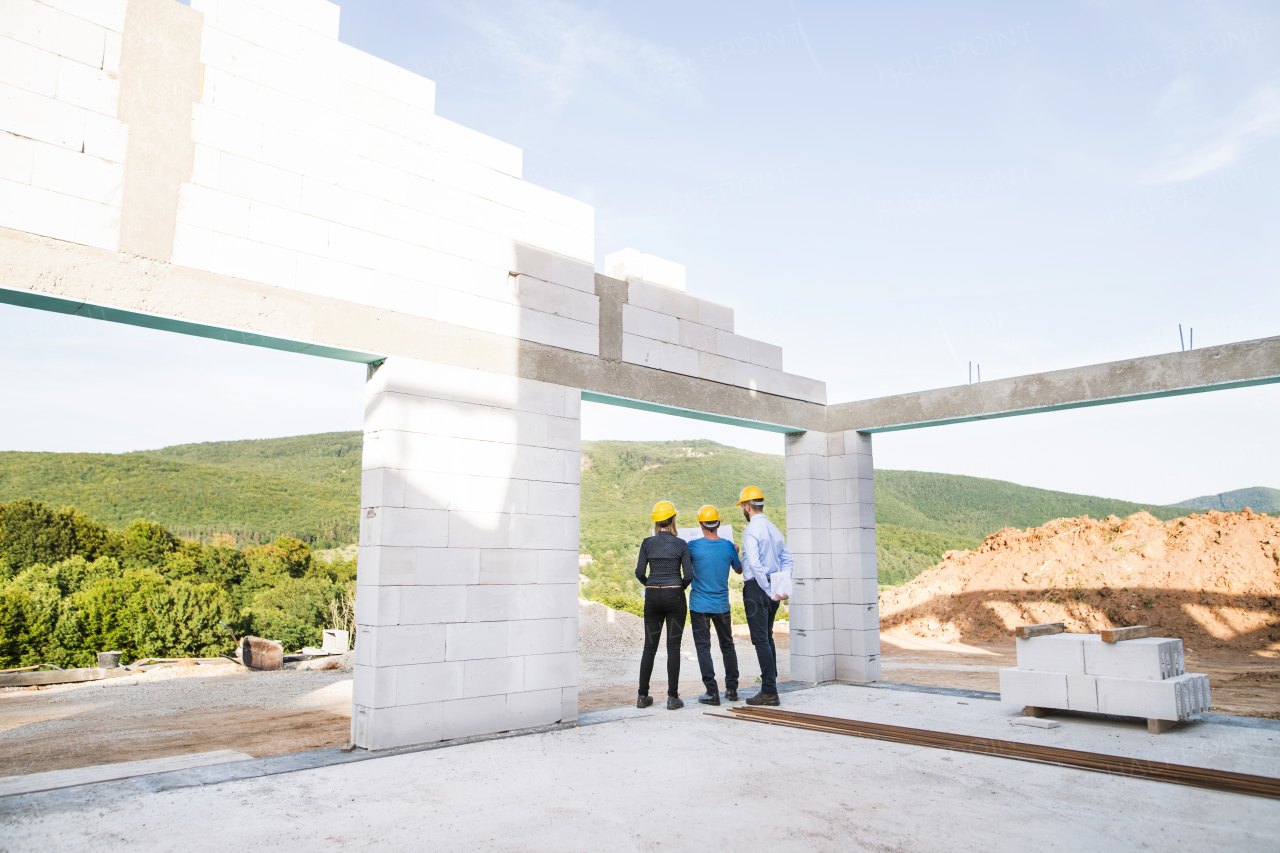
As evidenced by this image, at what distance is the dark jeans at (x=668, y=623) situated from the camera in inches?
252

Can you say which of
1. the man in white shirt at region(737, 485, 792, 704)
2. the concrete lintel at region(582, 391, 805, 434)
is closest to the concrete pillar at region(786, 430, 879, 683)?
the concrete lintel at region(582, 391, 805, 434)

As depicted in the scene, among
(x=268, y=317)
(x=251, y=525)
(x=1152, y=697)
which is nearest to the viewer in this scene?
(x=268, y=317)

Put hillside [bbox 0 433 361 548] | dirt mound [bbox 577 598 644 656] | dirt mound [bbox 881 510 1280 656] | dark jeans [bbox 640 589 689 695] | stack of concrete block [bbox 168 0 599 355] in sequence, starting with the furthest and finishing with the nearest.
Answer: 1. hillside [bbox 0 433 361 548]
2. dirt mound [bbox 881 510 1280 656]
3. dirt mound [bbox 577 598 644 656]
4. dark jeans [bbox 640 589 689 695]
5. stack of concrete block [bbox 168 0 599 355]

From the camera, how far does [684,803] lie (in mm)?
3688

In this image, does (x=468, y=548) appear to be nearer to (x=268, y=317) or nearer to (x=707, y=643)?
(x=268, y=317)

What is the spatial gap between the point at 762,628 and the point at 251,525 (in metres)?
47.0

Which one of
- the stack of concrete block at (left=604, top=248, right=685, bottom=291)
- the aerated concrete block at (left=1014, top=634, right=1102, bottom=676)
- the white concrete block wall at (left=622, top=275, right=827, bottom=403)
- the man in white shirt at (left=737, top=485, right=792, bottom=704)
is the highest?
the stack of concrete block at (left=604, top=248, right=685, bottom=291)

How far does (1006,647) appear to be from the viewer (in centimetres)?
1700

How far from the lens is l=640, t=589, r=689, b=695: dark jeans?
6.41m

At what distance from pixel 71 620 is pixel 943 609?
856 inches

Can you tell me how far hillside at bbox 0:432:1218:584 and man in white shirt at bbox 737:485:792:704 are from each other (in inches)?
1103

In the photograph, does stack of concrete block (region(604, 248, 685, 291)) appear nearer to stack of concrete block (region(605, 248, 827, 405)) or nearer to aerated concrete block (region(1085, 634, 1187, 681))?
stack of concrete block (region(605, 248, 827, 405))

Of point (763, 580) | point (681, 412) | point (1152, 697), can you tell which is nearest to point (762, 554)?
point (763, 580)

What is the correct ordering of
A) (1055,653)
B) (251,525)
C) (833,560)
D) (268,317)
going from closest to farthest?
(268,317)
(1055,653)
(833,560)
(251,525)
